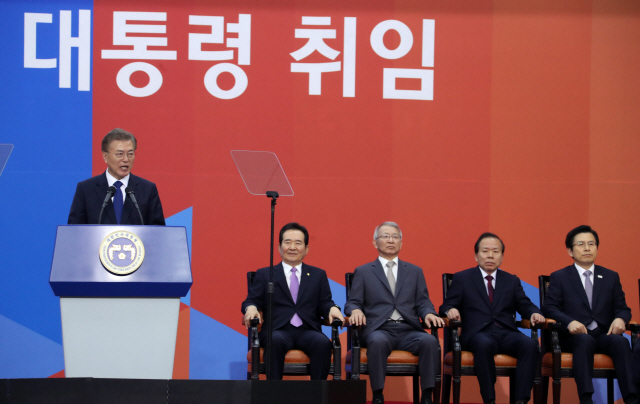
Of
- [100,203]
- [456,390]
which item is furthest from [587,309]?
[100,203]

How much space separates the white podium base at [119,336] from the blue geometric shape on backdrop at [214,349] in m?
1.83

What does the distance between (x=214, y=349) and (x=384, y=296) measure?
1388 millimetres

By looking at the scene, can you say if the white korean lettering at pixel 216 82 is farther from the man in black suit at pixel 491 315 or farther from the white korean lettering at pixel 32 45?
the man in black suit at pixel 491 315

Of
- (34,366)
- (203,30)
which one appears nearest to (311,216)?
(203,30)

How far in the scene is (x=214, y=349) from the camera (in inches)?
192

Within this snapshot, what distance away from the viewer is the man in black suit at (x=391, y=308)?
3.85 m

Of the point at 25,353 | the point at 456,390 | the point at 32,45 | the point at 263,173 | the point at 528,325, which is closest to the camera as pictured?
the point at 263,173

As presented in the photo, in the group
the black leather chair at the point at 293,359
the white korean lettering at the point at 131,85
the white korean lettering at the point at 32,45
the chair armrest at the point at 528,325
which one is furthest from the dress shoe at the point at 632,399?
the white korean lettering at the point at 32,45

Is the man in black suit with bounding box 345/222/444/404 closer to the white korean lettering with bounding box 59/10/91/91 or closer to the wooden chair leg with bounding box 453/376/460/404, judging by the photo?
the wooden chair leg with bounding box 453/376/460/404

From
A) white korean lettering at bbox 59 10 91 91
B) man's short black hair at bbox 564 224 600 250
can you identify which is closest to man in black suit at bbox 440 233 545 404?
man's short black hair at bbox 564 224 600 250

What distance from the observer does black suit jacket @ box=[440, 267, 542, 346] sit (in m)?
4.18

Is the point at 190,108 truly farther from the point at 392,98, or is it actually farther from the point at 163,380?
the point at 163,380

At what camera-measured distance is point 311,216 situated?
4.97 meters

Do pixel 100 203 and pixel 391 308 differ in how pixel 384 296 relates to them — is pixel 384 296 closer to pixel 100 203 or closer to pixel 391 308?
pixel 391 308
